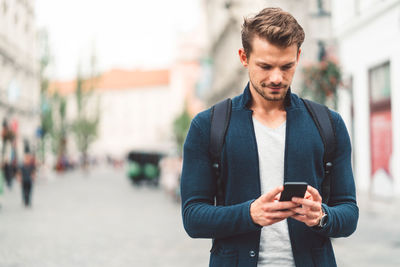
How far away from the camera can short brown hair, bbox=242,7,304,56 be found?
1970 millimetres

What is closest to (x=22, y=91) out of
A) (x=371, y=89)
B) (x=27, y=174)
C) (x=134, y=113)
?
(x=27, y=174)

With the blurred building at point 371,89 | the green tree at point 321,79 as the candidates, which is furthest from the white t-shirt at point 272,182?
the green tree at point 321,79

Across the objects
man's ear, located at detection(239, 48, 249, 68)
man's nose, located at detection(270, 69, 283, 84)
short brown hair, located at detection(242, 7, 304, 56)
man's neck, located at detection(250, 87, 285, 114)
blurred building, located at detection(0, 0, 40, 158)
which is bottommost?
man's neck, located at detection(250, 87, 285, 114)

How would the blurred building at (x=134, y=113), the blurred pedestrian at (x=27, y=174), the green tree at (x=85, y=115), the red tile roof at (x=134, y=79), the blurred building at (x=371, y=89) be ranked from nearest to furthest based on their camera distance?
the blurred building at (x=371, y=89) → the blurred pedestrian at (x=27, y=174) → the green tree at (x=85, y=115) → the blurred building at (x=134, y=113) → the red tile roof at (x=134, y=79)

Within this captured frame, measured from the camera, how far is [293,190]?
5.94ft

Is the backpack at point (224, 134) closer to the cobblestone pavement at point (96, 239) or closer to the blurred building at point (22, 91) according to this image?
the cobblestone pavement at point (96, 239)

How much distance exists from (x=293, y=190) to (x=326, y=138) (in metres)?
0.36

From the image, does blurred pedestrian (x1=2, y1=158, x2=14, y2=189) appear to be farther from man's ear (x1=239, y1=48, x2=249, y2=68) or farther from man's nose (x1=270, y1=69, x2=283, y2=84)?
man's nose (x1=270, y1=69, x2=283, y2=84)

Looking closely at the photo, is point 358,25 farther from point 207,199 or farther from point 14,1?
point 207,199

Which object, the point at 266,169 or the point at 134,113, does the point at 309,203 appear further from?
the point at 134,113

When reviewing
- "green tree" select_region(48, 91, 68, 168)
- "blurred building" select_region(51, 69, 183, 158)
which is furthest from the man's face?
"blurred building" select_region(51, 69, 183, 158)

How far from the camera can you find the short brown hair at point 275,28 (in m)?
1.97

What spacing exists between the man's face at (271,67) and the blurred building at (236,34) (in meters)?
0.21

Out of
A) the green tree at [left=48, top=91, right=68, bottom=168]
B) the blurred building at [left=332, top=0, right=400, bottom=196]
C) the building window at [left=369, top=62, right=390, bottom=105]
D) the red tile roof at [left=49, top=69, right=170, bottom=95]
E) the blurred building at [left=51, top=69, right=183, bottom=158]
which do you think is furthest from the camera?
the red tile roof at [left=49, top=69, right=170, bottom=95]
